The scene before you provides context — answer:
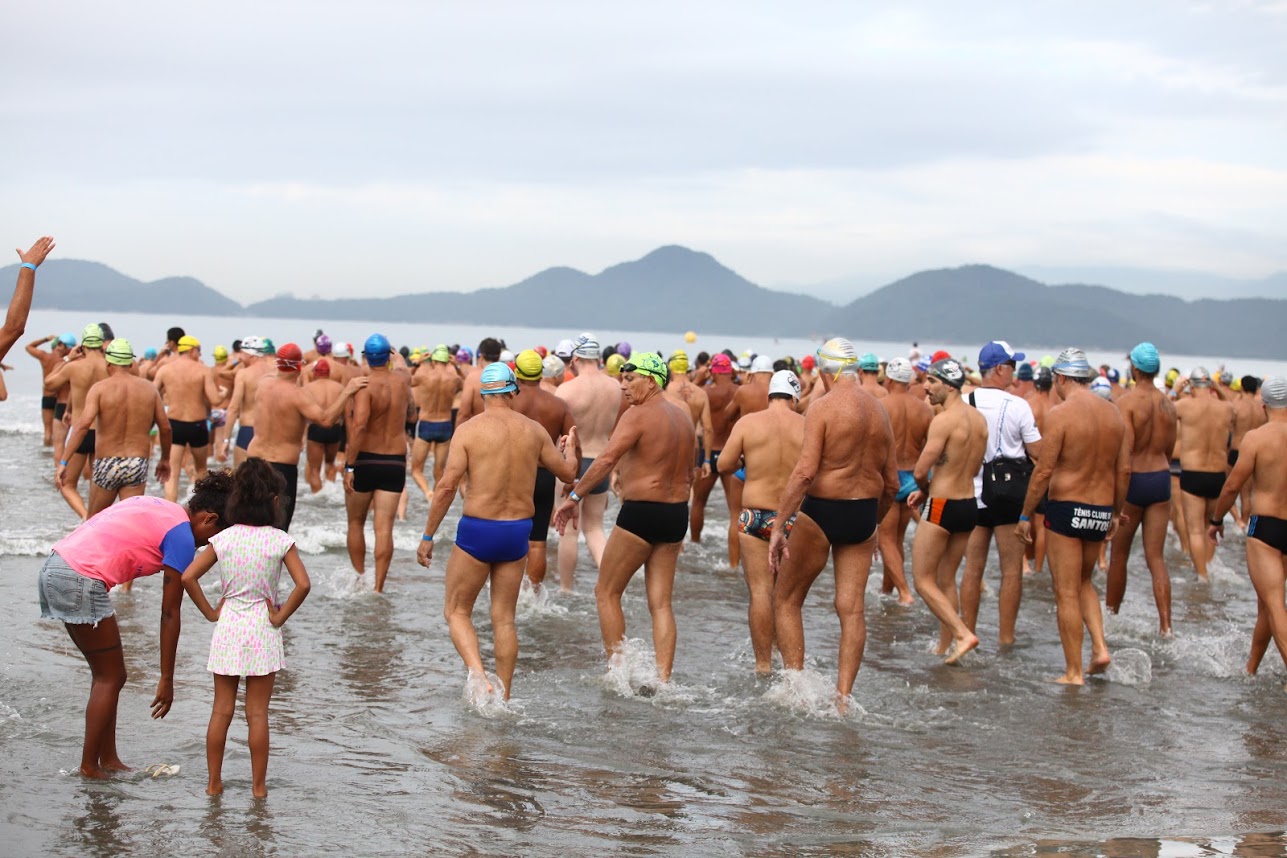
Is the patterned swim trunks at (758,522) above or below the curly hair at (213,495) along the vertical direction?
below

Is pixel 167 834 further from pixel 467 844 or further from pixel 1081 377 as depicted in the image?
pixel 1081 377

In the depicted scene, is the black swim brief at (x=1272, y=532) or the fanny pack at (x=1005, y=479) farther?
the fanny pack at (x=1005, y=479)

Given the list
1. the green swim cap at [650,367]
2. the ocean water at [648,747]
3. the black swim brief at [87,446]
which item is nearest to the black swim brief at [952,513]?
the ocean water at [648,747]

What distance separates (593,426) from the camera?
10250mm

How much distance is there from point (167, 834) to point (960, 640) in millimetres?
5415

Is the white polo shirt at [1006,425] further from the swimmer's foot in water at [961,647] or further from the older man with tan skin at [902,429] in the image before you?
the older man with tan skin at [902,429]

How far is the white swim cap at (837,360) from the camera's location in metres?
7.21

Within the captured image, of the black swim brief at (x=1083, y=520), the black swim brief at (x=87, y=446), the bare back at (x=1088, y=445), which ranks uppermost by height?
the bare back at (x=1088, y=445)

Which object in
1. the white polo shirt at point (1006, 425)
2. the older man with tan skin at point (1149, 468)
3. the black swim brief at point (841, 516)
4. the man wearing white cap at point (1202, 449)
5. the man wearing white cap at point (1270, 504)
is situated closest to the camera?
the black swim brief at point (841, 516)

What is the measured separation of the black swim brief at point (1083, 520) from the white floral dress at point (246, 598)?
520 centimetres

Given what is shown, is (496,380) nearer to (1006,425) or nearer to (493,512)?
(493,512)

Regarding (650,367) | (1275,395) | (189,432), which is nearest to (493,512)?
(650,367)

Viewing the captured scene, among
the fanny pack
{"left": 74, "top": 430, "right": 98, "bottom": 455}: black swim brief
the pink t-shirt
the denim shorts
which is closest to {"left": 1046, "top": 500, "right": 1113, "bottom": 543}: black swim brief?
the fanny pack

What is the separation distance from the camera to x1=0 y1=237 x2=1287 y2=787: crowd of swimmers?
696cm
